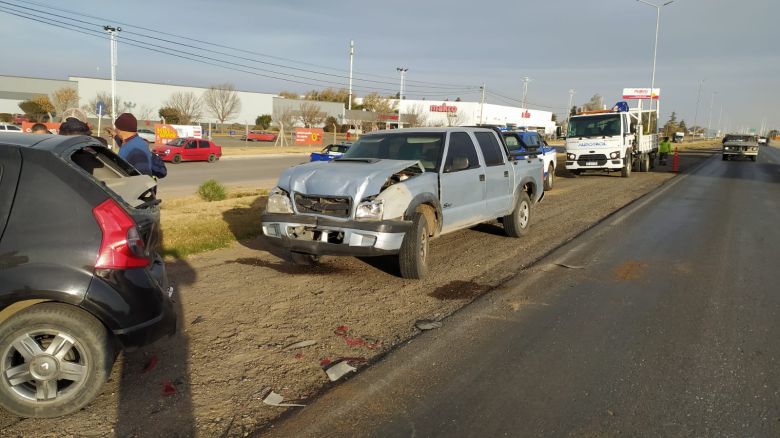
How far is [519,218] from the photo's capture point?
29.4ft

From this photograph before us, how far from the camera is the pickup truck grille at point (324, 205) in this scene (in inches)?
228

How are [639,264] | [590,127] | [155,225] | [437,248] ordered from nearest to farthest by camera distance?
[155,225] < [639,264] < [437,248] < [590,127]

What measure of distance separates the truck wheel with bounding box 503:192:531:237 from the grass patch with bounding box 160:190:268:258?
4.05 meters

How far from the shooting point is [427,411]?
3387 mm

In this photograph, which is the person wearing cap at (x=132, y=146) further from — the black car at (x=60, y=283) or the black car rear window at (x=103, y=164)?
the black car at (x=60, y=283)

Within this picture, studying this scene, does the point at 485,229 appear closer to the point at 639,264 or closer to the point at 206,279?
the point at 639,264

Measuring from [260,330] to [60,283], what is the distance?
1.86m

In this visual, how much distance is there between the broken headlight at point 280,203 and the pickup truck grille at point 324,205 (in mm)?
107

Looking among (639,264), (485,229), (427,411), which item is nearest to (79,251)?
(427,411)

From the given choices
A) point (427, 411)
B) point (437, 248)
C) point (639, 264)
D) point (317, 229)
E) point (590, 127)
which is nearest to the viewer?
point (427, 411)

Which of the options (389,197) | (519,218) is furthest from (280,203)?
(519,218)

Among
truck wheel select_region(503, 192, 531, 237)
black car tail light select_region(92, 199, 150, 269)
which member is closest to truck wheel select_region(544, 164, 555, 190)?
truck wheel select_region(503, 192, 531, 237)

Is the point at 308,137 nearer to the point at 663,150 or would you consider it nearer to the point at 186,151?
the point at 186,151

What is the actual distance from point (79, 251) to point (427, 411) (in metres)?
2.24
